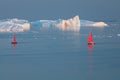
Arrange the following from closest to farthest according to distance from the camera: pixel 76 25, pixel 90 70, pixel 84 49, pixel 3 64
A: pixel 90 70, pixel 3 64, pixel 84 49, pixel 76 25

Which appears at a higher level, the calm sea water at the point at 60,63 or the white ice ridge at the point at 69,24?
the white ice ridge at the point at 69,24

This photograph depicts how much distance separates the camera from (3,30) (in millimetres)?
31531

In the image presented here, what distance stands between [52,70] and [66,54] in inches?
142

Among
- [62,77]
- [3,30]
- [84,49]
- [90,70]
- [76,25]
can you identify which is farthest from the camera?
[76,25]

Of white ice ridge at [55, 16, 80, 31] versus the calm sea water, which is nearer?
the calm sea water

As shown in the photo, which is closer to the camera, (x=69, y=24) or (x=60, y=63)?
(x=60, y=63)

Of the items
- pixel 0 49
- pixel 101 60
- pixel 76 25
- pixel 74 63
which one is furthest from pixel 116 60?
pixel 76 25

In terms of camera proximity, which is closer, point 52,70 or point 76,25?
point 52,70

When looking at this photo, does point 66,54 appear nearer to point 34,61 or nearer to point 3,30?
point 34,61

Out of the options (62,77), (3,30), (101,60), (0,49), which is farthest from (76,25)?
(62,77)

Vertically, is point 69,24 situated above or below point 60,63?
above

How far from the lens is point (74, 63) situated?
42.2ft

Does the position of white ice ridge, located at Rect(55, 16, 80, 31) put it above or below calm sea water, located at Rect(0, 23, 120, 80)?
above

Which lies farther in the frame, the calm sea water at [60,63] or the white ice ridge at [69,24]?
the white ice ridge at [69,24]
